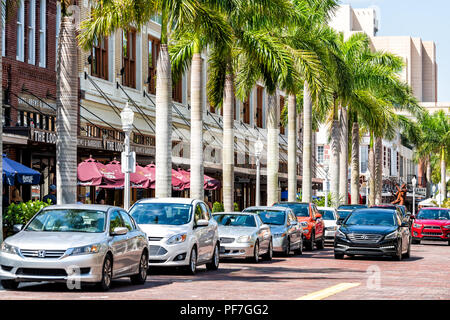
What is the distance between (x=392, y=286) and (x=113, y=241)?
5669mm

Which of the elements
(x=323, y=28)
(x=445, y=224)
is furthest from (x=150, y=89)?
(x=445, y=224)

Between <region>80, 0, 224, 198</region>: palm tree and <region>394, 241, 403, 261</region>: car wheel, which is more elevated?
<region>80, 0, 224, 198</region>: palm tree

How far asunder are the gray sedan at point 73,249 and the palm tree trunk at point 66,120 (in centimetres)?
548

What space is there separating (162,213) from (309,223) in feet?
43.0

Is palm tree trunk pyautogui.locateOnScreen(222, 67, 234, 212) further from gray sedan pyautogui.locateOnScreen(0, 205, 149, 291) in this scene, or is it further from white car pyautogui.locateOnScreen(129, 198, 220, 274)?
gray sedan pyautogui.locateOnScreen(0, 205, 149, 291)

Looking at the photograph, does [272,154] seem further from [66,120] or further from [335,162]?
[66,120]

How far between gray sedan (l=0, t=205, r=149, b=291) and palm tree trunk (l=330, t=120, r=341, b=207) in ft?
118

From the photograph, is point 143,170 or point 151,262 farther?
point 143,170

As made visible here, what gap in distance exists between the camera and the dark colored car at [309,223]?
110 feet

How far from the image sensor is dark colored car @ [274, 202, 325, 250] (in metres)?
33.4

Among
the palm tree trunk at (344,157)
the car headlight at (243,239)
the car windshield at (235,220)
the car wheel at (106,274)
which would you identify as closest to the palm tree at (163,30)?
the car windshield at (235,220)

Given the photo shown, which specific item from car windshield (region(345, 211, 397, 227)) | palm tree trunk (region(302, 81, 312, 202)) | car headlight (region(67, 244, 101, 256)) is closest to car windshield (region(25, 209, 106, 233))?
car headlight (region(67, 244, 101, 256))

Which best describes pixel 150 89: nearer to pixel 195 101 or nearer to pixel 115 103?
pixel 115 103

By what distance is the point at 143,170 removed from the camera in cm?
3453
